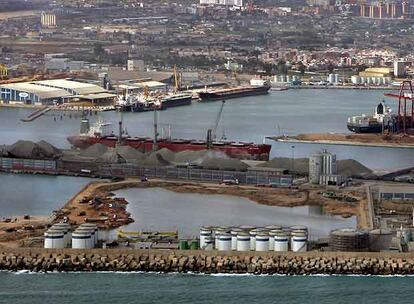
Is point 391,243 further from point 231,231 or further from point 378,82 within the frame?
point 378,82

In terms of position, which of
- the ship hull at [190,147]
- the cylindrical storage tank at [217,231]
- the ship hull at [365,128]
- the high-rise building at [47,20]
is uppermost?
the high-rise building at [47,20]

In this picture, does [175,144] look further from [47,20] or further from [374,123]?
[47,20]

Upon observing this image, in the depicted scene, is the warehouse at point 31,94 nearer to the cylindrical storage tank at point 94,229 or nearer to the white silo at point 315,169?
the white silo at point 315,169

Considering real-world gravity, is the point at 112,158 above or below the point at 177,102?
above

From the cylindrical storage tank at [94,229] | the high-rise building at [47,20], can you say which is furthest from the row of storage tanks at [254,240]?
the high-rise building at [47,20]

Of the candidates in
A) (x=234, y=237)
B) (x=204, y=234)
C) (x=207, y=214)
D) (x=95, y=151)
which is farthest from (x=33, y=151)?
(x=234, y=237)

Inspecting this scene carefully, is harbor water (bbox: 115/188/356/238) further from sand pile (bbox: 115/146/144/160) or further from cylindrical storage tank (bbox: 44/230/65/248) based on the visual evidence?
sand pile (bbox: 115/146/144/160)
